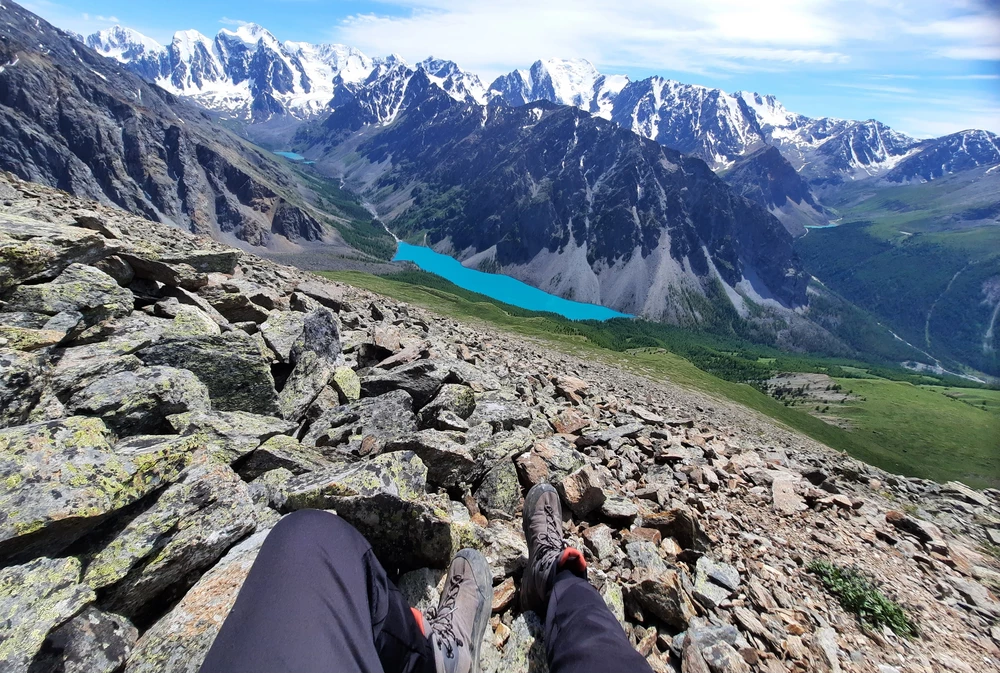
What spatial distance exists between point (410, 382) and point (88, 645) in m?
9.89

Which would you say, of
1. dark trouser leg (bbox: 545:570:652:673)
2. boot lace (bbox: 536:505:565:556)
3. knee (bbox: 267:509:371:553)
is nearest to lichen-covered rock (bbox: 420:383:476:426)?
boot lace (bbox: 536:505:565:556)

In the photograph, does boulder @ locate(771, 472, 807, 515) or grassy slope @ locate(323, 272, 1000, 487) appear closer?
boulder @ locate(771, 472, 807, 515)

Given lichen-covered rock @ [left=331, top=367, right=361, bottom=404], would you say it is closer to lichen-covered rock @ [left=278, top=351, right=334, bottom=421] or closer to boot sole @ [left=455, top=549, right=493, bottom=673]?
lichen-covered rock @ [left=278, top=351, right=334, bottom=421]

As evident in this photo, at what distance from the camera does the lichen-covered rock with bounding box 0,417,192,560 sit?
204 inches

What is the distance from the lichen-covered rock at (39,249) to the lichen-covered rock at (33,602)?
844 cm

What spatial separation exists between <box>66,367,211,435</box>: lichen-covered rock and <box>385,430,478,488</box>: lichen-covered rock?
4.44 metres

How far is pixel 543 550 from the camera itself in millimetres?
8461

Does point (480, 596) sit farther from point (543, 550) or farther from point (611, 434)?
point (611, 434)

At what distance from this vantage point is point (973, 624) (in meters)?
9.99

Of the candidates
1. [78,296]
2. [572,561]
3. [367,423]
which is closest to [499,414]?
[367,423]

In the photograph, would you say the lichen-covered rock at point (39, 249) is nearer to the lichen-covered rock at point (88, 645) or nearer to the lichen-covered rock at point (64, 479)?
the lichen-covered rock at point (64, 479)

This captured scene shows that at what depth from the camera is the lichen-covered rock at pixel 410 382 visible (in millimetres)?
14148

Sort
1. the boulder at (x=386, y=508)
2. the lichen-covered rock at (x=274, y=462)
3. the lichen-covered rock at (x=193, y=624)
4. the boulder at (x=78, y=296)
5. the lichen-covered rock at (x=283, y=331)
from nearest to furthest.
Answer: the lichen-covered rock at (x=193, y=624) < the boulder at (x=386, y=508) < the lichen-covered rock at (x=274, y=462) < the boulder at (x=78, y=296) < the lichen-covered rock at (x=283, y=331)

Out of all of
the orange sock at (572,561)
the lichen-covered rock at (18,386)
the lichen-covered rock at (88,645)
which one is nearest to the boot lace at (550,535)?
the orange sock at (572,561)
